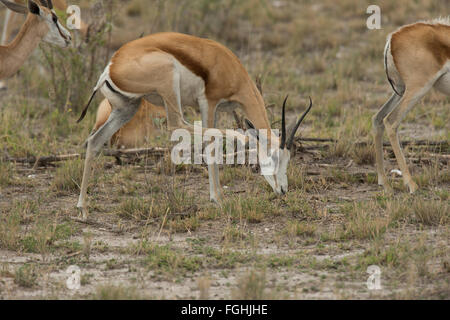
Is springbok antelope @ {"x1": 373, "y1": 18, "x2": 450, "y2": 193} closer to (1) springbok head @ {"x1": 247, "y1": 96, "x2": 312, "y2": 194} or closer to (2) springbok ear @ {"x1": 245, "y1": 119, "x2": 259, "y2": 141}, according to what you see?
(1) springbok head @ {"x1": 247, "y1": 96, "x2": 312, "y2": 194}

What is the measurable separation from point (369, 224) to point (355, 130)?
10.1ft

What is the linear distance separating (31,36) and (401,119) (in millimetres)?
3838

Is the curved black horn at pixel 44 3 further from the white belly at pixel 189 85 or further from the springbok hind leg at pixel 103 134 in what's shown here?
→ the white belly at pixel 189 85

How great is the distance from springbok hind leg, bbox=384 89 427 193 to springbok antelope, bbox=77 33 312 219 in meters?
1.26

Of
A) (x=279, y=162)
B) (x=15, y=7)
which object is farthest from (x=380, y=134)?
(x=15, y=7)

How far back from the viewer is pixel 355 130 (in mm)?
9117

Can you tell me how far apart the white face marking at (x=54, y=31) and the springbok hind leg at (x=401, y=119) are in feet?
11.1

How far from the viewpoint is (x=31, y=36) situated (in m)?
7.65

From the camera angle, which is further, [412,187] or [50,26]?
[50,26]

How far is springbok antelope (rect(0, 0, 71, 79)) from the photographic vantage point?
299 inches

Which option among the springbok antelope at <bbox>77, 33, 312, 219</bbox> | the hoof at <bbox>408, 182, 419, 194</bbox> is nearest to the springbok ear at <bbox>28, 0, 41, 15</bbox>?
the springbok antelope at <bbox>77, 33, 312, 219</bbox>

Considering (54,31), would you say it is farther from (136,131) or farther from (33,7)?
(136,131)
